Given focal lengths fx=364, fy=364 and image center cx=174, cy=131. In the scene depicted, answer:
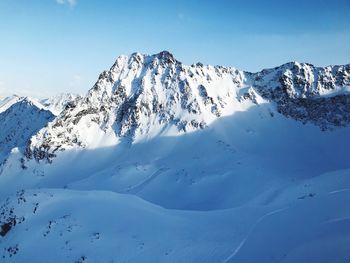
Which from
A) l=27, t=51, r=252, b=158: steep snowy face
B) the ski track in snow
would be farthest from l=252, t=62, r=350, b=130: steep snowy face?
the ski track in snow

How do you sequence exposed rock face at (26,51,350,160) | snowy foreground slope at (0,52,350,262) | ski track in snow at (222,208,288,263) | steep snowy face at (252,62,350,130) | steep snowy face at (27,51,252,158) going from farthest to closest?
1. steep snowy face at (252,62,350,130)
2. exposed rock face at (26,51,350,160)
3. steep snowy face at (27,51,252,158)
4. snowy foreground slope at (0,52,350,262)
5. ski track in snow at (222,208,288,263)

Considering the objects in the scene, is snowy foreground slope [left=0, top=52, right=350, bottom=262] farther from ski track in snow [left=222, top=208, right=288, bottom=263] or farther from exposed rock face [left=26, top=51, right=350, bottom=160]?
exposed rock face [left=26, top=51, right=350, bottom=160]

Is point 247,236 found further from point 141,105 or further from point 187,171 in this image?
point 141,105

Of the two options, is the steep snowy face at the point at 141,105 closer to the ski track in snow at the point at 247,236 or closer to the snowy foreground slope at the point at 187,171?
the snowy foreground slope at the point at 187,171

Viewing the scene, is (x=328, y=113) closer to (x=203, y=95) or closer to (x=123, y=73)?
(x=203, y=95)

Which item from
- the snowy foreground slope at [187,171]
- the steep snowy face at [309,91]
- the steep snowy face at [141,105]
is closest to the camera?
the snowy foreground slope at [187,171]

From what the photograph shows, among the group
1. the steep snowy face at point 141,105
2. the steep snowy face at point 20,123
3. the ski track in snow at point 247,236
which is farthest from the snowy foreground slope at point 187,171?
the steep snowy face at point 20,123

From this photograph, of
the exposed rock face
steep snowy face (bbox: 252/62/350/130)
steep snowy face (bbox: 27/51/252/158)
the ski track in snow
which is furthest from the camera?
steep snowy face (bbox: 252/62/350/130)
